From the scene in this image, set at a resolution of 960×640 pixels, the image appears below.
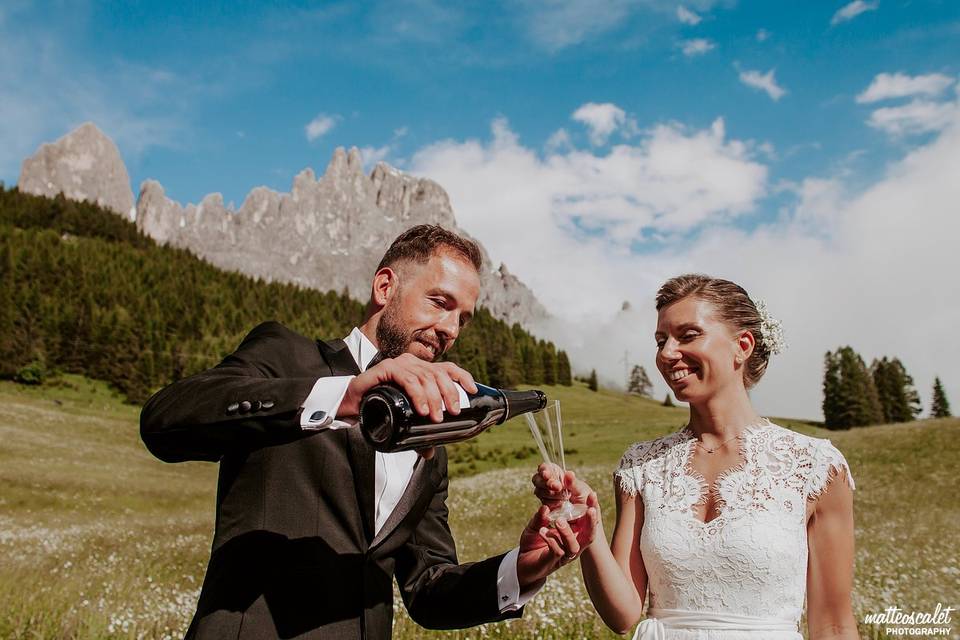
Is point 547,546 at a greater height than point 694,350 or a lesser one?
lesser

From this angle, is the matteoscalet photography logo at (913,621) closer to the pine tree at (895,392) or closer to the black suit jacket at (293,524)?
the black suit jacket at (293,524)

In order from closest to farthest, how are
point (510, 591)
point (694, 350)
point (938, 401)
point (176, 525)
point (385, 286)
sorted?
point (510, 591) → point (385, 286) → point (694, 350) → point (176, 525) → point (938, 401)

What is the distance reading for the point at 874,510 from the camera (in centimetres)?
2119

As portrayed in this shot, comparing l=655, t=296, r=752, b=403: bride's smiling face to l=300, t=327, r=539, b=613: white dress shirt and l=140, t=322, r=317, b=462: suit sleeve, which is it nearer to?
l=300, t=327, r=539, b=613: white dress shirt

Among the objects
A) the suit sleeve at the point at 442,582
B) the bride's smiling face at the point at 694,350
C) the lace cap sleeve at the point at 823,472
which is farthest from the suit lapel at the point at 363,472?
the lace cap sleeve at the point at 823,472

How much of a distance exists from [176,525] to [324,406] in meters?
23.9

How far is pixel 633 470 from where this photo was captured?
16.4ft

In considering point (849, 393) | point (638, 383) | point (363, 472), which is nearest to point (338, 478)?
point (363, 472)

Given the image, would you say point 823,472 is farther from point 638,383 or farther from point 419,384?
point 638,383

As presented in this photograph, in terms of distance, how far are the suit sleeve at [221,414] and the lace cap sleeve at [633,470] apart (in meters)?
3.18

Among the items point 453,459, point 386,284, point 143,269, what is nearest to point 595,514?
point 386,284

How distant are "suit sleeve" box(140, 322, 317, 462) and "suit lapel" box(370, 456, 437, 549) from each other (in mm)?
840


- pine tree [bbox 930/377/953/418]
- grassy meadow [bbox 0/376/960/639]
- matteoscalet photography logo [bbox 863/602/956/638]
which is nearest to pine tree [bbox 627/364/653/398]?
pine tree [bbox 930/377/953/418]

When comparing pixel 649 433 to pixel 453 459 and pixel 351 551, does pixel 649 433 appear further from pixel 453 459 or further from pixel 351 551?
pixel 351 551
